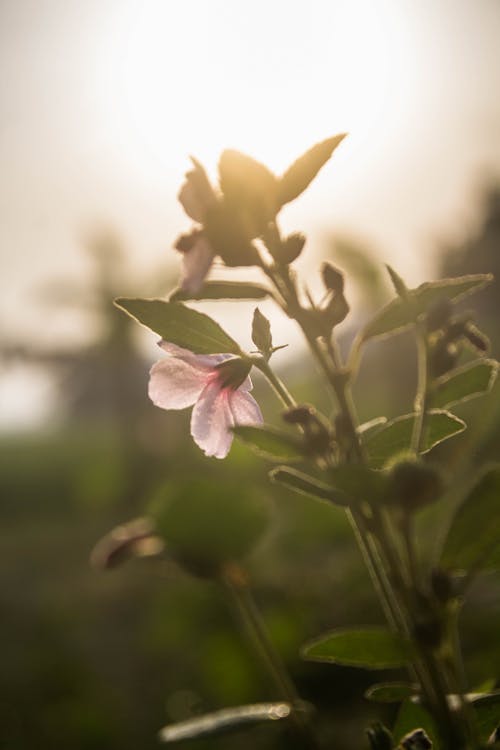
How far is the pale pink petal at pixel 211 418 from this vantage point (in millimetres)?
869

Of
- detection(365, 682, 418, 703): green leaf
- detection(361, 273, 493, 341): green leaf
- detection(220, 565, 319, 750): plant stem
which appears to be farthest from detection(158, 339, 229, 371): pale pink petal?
detection(220, 565, 319, 750): plant stem

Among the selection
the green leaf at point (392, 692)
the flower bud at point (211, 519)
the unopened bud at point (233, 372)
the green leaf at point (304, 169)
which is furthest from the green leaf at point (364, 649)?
the flower bud at point (211, 519)

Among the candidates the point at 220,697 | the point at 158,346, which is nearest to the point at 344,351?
the point at 220,697

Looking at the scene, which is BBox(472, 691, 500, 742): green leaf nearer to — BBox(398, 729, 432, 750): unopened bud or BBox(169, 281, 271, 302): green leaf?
BBox(398, 729, 432, 750): unopened bud

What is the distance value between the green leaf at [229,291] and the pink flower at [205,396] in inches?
5.3

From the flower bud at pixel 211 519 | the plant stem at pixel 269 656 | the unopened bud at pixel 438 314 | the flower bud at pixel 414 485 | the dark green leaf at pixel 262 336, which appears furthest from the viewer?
the flower bud at pixel 211 519

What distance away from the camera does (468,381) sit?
0.72 metres

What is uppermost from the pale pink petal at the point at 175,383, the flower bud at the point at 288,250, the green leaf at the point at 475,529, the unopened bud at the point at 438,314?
the flower bud at the point at 288,250

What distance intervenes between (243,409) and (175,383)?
8 centimetres

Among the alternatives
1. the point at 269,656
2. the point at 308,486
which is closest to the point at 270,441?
the point at 308,486

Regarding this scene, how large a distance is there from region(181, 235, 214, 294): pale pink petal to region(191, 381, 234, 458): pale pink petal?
24 centimetres

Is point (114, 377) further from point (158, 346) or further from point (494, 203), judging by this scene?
point (158, 346)

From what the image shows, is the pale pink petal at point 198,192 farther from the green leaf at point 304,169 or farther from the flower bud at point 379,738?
the flower bud at point 379,738

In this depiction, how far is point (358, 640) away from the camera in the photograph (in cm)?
68
